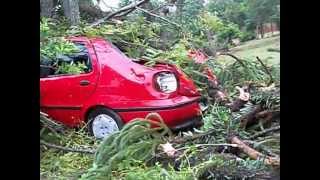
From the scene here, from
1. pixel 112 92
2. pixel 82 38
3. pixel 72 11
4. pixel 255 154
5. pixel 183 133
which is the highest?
pixel 72 11

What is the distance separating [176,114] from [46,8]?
86cm

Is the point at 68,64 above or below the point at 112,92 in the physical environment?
above

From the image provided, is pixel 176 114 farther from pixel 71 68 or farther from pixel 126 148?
pixel 71 68

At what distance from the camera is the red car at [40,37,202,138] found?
8.05ft

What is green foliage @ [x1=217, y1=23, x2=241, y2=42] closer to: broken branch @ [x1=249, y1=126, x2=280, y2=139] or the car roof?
broken branch @ [x1=249, y1=126, x2=280, y2=139]

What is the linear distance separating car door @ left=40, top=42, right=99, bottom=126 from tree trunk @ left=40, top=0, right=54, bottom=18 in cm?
21

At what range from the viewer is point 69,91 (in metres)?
2.49

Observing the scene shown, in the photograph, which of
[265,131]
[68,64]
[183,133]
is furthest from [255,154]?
[68,64]

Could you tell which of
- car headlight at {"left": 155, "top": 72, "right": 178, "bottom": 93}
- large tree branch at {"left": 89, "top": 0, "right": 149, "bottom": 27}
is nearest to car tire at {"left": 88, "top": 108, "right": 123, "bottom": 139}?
car headlight at {"left": 155, "top": 72, "right": 178, "bottom": 93}

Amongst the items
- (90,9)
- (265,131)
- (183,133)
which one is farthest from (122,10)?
(265,131)

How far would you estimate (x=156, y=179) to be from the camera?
244cm

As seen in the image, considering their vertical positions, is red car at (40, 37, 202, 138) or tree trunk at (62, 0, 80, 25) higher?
tree trunk at (62, 0, 80, 25)

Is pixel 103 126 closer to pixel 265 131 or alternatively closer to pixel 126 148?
pixel 126 148
